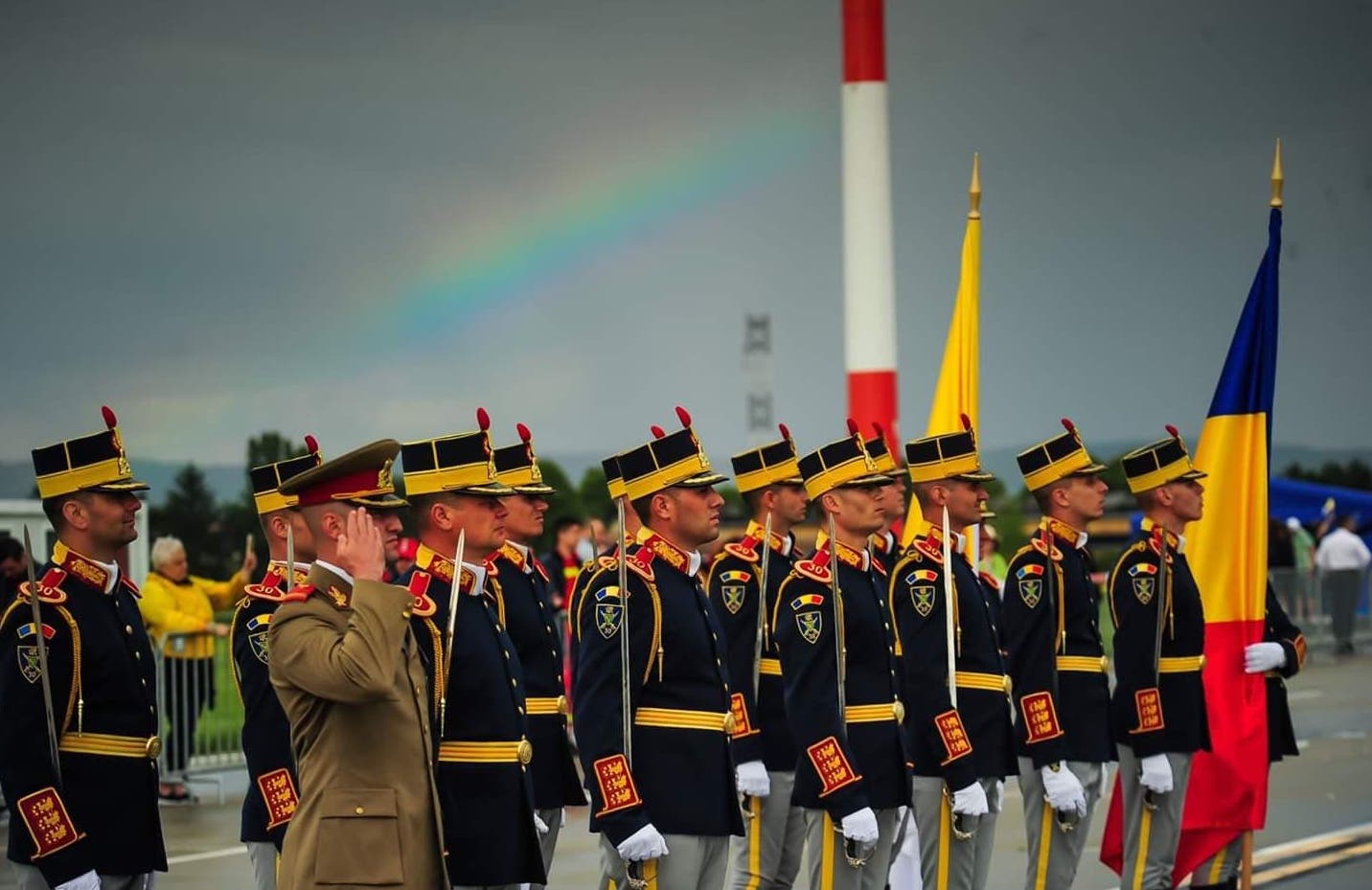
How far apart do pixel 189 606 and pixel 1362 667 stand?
13.6 meters

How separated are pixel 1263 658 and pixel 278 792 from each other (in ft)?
15.7

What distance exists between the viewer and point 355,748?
479 cm

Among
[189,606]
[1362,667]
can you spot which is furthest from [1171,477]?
[1362,667]

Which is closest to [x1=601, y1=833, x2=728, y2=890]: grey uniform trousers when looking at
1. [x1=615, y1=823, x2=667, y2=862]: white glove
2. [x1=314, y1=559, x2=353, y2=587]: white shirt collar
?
[x1=615, y1=823, x2=667, y2=862]: white glove

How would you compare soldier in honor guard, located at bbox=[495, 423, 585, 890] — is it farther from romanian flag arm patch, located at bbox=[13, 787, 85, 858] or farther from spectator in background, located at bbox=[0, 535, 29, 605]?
spectator in background, located at bbox=[0, 535, 29, 605]

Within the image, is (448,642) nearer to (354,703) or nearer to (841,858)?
(354,703)

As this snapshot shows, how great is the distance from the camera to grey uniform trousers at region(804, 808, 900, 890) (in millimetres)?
7133

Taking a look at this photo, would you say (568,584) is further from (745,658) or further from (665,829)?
(665,829)

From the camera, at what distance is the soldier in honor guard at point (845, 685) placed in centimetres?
684

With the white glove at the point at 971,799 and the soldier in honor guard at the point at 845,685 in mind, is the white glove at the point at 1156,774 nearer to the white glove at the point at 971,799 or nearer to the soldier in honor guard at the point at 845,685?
the white glove at the point at 971,799

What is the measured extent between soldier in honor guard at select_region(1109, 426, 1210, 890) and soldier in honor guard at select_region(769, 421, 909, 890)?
1502 mm

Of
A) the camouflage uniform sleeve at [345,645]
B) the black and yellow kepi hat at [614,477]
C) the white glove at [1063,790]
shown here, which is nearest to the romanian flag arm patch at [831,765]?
the black and yellow kepi hat at [614,477]

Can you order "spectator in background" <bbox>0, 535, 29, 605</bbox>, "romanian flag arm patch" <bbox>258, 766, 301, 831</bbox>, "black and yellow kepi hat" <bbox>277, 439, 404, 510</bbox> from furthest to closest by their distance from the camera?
"spectator in background" <bbox>0, 535, 29, 605</bbox> → "romanian flag arm patch" <bbox>258, 766, 301, 831</bbox> → "black and yellow kepi hat" <bbox>277, 439, 404, 510</bbox>

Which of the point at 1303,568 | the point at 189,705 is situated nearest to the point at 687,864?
the point at 189,705
